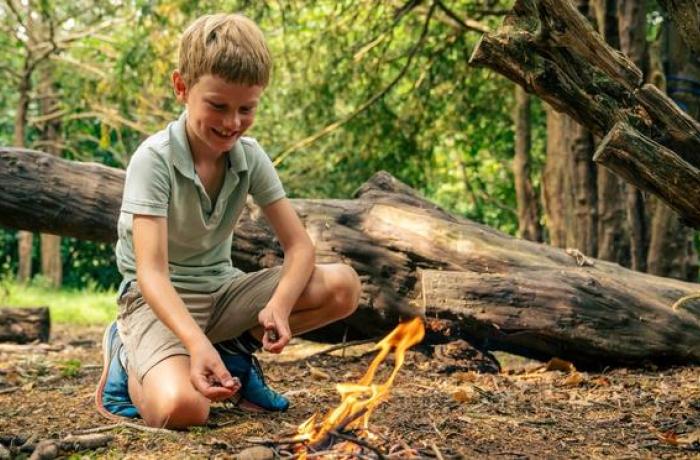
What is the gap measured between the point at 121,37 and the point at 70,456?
10.8 m

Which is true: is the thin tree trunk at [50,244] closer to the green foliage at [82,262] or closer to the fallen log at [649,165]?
the green foliage at [82,262]

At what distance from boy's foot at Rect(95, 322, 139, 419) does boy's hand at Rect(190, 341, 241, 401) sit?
62 cm

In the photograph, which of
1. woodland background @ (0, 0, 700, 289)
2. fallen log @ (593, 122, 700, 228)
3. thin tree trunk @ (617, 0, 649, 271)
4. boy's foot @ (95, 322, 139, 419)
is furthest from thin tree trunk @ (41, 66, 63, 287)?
fallen log @ (593, 122, 700, 228)

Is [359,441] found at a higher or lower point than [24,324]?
higher

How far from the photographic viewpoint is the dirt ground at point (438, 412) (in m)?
2.93

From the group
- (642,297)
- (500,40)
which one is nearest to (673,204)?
(500,40)

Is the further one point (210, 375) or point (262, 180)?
point (262, 180)

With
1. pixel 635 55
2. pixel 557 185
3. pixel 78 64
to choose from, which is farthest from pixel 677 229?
pixel 78 64

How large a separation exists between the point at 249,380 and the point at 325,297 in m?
0.46

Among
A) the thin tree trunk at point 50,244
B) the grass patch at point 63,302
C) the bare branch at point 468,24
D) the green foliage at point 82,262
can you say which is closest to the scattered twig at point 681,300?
the bare branch at point 468,24

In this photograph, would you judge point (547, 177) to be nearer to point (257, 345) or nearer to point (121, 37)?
point (257, 345)

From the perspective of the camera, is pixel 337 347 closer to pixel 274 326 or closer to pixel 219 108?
pixel 274 326

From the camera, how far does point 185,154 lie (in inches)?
133

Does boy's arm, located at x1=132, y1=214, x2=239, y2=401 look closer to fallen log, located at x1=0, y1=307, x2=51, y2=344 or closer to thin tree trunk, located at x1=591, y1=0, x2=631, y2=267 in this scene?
fallen log, located at x1=0, y1=307, x2=51, y2=344
